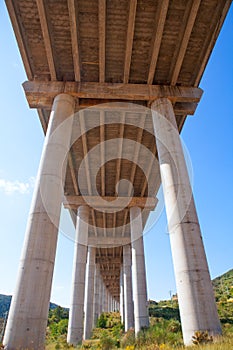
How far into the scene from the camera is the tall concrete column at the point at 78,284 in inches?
695

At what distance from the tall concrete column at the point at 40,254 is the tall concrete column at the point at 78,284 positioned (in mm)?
12551

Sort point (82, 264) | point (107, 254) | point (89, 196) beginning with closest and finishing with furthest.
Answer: point (82, 264)
point (89, 196)
point (107, 254)

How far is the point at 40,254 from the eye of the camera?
25.4 ft

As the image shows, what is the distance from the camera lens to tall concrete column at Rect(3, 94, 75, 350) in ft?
22.0

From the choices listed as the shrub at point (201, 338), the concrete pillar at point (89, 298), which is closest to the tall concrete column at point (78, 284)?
the concrete pillar at point (89, 298)

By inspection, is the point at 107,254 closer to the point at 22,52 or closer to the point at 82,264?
the point at 82,264

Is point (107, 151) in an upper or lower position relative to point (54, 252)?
upper

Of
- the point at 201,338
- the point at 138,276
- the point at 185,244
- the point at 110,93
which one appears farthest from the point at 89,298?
the point at 110,93

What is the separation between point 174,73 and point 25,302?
11680 millimetres

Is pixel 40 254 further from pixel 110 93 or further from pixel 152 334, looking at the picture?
pixel 110 93

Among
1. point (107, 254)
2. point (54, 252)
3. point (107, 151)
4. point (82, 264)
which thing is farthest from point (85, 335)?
point (54, 252)

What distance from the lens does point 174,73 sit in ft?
39.5

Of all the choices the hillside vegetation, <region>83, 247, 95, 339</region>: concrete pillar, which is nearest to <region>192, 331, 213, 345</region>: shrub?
the hillside vegetation

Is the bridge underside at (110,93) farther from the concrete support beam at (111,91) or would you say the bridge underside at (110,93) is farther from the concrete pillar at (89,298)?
the concrete pillar at (89,298)
